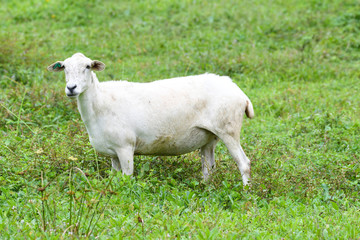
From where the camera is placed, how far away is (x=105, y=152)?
6438mm

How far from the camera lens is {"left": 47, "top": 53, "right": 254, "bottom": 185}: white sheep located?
6336 mm

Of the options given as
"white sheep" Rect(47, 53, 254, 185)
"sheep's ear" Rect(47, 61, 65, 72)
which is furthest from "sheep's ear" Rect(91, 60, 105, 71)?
"sheep's ear" Rect(47, 61, 65, 72)

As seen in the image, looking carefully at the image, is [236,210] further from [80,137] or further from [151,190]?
[80,137]

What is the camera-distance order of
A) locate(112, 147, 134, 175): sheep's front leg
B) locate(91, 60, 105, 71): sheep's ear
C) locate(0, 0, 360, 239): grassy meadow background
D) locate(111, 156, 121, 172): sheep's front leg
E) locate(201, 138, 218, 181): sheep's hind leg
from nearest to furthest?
locate(0, 0, 360, 239): grassy meadow background
locate(91, 60, 105, 71): sheep's ear
locate(112, 147, 134, 175): sheep's front leg
locate(111, 156, 121, 172): sheep's front leg
locate(201, 138, 218, 181): sheep's hind leg

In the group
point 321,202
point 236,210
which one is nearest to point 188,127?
point 236,210

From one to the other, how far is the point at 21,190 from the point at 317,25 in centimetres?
984

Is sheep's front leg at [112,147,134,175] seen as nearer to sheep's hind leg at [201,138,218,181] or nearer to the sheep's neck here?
the sheep's neck

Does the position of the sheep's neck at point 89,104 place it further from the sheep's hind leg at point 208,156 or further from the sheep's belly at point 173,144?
the sheep's hind leg at point 208,156

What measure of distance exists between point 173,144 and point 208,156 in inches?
28.8

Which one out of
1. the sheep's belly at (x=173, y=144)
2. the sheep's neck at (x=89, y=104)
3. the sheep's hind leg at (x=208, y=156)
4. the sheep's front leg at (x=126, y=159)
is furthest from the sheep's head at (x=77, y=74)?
the sheep's hind leg at (x=208, y=156)

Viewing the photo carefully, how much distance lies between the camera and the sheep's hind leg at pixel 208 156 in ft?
23.2

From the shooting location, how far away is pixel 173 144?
265 inches

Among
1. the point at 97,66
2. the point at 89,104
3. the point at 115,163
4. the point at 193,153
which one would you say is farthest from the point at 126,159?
the point at 193,153

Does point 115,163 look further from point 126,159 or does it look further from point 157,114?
point 157,114
